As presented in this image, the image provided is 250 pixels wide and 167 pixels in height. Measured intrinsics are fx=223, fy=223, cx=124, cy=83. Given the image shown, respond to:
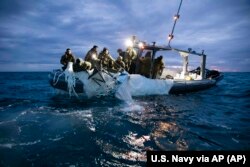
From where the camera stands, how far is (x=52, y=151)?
5328 millimetres

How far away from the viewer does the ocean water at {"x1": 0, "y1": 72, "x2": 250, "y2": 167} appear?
5.10 m

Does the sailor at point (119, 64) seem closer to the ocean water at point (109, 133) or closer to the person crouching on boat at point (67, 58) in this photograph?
the person crouching on boat at point (67, 58)

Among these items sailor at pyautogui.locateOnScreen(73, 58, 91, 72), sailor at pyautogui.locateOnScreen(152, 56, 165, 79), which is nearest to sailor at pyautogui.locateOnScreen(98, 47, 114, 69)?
sailor at pyautogui.locateOnScreen(73, 58, 91, 72)

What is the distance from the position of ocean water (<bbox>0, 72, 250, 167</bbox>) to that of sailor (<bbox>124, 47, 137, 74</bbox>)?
468 centimetres

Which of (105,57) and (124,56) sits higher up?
(124,56)

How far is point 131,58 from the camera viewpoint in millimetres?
14828

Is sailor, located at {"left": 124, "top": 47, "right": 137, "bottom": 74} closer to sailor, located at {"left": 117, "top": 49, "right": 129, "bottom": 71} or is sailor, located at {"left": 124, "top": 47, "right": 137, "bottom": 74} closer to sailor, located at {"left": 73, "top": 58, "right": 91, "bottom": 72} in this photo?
sailor, located at {"left": 117, "top": 49, "right": 129, "bottom": 71}

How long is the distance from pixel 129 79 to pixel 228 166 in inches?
340

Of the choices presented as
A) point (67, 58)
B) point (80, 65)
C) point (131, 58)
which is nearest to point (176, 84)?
point (131, 58)

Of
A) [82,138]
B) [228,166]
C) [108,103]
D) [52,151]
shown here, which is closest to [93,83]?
[108,103]

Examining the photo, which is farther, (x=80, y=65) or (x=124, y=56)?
(x=124, y=56)

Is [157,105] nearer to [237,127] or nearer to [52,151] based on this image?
[237,127]

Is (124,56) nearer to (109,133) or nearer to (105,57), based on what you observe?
(105,57)

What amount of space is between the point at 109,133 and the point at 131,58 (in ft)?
28.5
